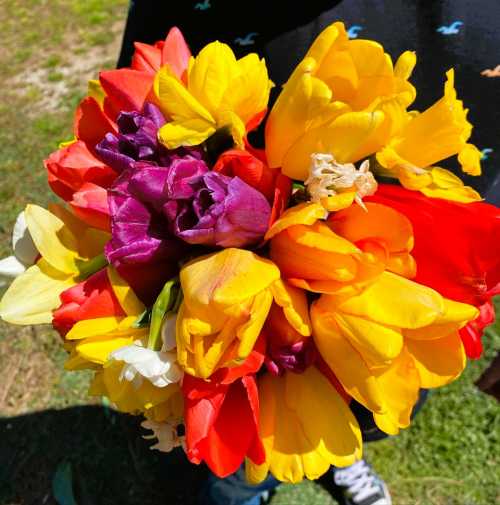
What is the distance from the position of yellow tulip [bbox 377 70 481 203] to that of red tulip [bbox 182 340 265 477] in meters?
0.24

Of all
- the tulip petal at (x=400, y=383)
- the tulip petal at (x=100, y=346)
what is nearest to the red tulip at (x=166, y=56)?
the tulip petal at (x=100, y=346)

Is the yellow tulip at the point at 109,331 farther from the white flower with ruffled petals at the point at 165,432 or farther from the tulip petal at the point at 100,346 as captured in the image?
the white flower with ruffled petals at the point at 165,432

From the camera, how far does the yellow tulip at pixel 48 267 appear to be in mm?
771

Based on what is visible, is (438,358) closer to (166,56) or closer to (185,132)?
(185,132)

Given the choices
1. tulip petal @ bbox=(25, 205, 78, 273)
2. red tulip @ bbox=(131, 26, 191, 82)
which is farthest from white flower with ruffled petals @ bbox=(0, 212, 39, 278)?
red tulip @ bbox=(131, 26, 191, 82)

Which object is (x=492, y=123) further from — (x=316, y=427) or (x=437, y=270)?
(x=316, y=427)

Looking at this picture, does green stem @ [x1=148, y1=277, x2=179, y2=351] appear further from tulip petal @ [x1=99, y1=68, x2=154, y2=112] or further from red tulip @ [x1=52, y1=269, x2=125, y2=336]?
tulip petal @ [x1=99, y1=68, x2=154, y2=112]

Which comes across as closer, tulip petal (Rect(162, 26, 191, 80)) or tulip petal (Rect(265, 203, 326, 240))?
tulip petal (Rect(265, 203, 326, 240))

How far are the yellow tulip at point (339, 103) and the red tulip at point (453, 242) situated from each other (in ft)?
0.25

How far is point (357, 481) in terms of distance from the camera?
174 cm

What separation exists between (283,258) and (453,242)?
0.18 metres

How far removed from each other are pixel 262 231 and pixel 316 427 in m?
0.24

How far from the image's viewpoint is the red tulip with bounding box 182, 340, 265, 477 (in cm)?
68

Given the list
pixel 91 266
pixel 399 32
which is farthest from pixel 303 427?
pixel 399 32
